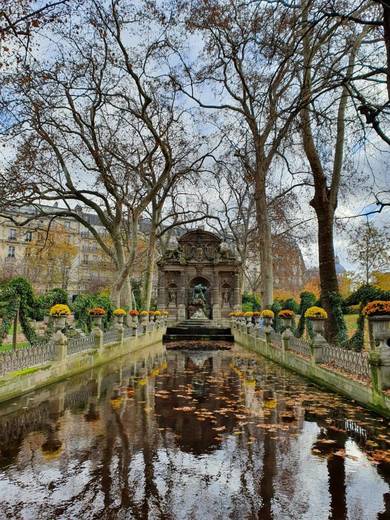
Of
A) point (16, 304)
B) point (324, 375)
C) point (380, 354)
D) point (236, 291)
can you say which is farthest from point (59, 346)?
point (236, 291)

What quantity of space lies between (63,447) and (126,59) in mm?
15429

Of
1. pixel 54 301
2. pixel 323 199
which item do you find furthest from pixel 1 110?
pixel 323 199

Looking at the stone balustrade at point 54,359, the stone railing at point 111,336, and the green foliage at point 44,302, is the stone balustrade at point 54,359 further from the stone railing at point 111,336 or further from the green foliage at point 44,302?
the green foliage at point 44,302

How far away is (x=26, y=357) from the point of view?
8.48 meters

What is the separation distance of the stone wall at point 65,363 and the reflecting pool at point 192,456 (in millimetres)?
321

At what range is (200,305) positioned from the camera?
3734cm

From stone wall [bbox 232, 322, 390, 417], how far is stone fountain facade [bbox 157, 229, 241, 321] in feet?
69.6

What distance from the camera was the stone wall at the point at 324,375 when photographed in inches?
267

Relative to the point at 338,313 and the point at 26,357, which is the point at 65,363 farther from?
the point at 338,313

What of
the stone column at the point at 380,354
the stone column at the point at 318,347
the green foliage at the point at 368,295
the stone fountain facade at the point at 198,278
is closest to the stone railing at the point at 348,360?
the stone column at the point at 318,347

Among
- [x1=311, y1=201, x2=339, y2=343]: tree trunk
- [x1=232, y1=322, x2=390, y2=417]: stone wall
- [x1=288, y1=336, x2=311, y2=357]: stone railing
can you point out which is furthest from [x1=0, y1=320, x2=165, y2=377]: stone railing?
[x1=311, y1=201, x2=339, y2=343]: tree trunk

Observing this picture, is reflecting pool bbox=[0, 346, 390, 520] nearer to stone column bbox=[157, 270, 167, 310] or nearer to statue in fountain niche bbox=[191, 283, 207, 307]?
statue in fountain niche bbox=[191, 283, 207, 307]

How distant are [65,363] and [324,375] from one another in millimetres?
6608

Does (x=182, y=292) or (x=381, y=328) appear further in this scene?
(x=182, y=292)
